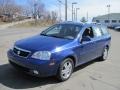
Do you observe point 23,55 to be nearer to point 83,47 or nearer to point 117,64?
point 83,47

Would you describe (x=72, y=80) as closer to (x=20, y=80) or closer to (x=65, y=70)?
(x=65, y=70)

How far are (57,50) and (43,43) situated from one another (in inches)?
20.4

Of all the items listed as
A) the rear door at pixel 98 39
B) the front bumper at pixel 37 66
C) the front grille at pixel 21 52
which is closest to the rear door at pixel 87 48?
the rear door at pixel 98 39

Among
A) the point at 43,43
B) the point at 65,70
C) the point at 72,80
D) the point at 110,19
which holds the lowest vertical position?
the point at 110,19

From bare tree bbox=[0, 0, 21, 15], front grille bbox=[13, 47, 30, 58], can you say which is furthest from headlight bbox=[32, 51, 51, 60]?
bare tree bbox=[0, 0, 21, 15]

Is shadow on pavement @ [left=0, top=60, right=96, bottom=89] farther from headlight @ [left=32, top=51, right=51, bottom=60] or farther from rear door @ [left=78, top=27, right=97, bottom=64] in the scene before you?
rear door @ [left=78, top=27, right=97, bottom=64]

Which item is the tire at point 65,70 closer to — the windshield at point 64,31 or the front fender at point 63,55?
the front fender at point 63,55

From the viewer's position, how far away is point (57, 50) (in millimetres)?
6266

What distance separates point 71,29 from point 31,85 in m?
2.44

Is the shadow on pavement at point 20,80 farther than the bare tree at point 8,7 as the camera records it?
No

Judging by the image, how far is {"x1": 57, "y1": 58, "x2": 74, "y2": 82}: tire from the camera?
252 inches

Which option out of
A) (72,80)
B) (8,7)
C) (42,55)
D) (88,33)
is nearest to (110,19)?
(8,7)

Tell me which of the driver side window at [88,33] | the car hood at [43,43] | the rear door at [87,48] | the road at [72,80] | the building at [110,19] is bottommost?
the building at [110,19]

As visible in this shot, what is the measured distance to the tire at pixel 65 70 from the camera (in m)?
6.41
